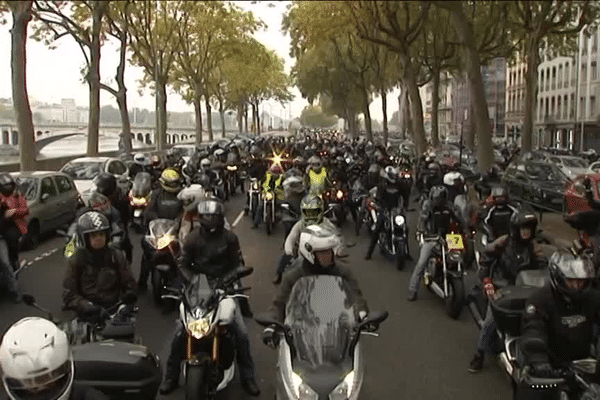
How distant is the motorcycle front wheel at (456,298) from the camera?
8.56 metres

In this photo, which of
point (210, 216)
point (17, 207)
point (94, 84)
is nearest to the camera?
point (210, 216)

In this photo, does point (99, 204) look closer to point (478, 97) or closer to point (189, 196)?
point (189, 196)

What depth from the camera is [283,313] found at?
5.07 metres

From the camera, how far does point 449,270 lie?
8.73 metres

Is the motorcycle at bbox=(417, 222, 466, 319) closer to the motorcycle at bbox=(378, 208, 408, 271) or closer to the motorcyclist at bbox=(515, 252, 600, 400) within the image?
the motorcycle at bbox=(378, 208, 408, 271)

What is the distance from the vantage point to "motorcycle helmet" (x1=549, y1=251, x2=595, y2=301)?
14.3 feet

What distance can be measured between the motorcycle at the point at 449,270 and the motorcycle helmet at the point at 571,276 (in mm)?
4136

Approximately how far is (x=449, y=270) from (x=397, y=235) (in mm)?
2979

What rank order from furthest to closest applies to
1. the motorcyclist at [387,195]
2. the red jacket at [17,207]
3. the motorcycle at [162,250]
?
the motorcyclist at [387,195]
the red jacket at [17,207]
the motorcycle at [162,250]

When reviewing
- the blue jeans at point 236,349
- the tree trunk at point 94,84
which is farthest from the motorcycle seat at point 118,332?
the tree trunk at point 94,84

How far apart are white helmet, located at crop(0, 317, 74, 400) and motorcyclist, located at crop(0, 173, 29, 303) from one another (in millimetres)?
6608

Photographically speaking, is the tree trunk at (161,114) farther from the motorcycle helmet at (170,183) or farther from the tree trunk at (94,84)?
the motorcycle helmet at (170,183)

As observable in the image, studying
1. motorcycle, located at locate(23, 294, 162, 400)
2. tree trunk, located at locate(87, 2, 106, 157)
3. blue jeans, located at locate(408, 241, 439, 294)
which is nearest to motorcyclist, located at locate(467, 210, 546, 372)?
blue jeans, located at locate(408, 241, 439, 294)

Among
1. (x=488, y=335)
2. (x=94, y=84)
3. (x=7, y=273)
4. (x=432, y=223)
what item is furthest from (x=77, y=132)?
(x=488, y=335)
